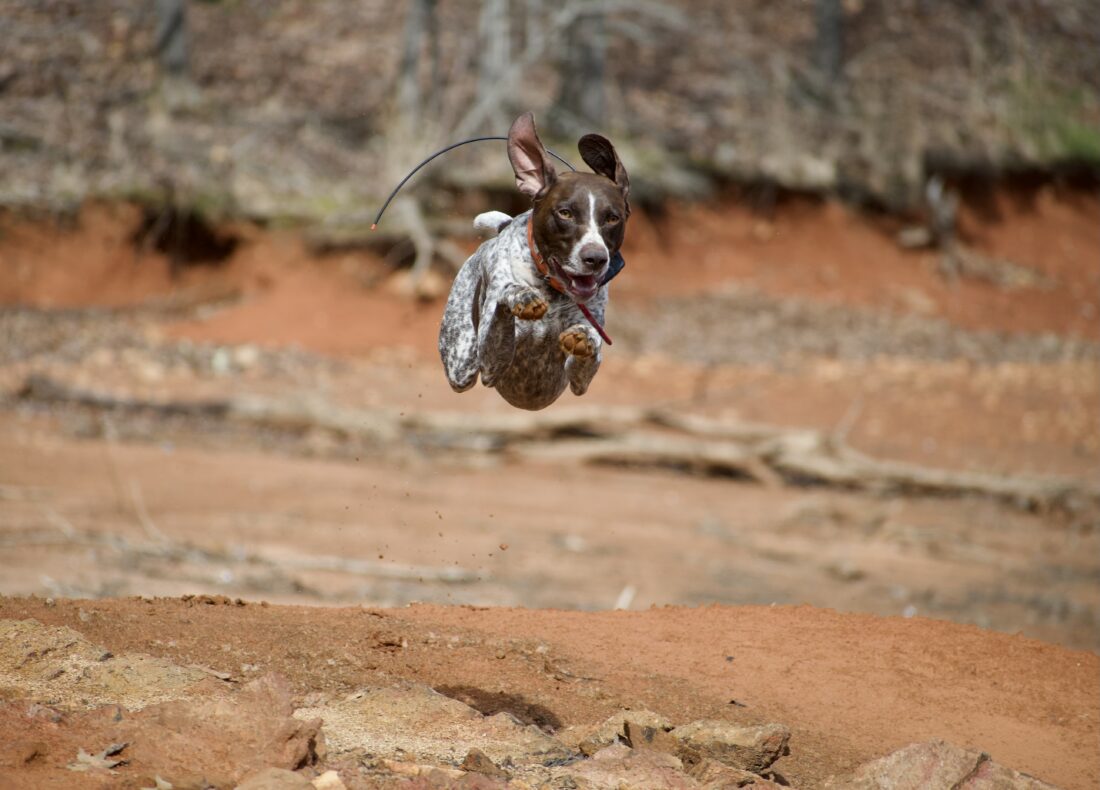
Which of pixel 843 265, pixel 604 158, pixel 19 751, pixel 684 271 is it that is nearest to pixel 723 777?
pixel 604 158

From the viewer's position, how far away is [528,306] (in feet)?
14.9

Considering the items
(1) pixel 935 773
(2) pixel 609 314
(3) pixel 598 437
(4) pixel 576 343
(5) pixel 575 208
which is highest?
(5) pixel 575 208

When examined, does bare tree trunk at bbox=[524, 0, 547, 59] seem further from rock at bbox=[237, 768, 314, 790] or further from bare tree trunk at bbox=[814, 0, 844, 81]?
rock at bbox=[237, 768, 314, 790]

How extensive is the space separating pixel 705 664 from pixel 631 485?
292 inches

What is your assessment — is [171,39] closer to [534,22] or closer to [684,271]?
[534,22]

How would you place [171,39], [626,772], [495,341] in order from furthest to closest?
1. [171,39]
2. [495,341]
3. [626,772]

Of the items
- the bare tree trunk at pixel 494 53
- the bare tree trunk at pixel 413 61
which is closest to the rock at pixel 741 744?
the bare tree trunk at pixel 413 61

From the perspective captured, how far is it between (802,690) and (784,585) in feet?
15.2

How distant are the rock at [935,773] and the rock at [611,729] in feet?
2.57

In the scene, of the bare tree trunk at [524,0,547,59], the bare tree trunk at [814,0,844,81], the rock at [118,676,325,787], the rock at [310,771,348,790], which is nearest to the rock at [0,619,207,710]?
the rock at [118,676,325,787]

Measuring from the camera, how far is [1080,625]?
10609mm

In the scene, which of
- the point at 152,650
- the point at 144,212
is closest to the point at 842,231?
the point at 144,212

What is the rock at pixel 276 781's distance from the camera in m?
4.08

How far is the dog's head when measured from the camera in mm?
4430
